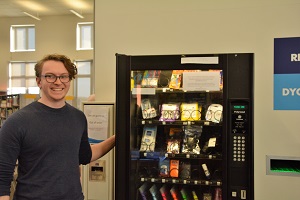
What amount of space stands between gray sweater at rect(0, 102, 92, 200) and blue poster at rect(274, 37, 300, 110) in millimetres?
1950

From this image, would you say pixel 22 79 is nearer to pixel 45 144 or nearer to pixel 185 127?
pixel 185 127

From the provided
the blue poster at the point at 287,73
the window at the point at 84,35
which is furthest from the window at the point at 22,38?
the blue poster at the point at 287,73

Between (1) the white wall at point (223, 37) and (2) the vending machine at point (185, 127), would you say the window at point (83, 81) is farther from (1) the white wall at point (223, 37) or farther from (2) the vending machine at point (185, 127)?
(2) the vending machine at point (185, 127)

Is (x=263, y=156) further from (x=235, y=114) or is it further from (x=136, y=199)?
(x=136, y=199)

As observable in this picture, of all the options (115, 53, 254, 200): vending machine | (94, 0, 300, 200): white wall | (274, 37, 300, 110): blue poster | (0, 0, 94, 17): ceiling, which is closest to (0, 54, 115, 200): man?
(115, 53, 254, 200): vending machine

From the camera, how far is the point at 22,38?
11680 mm

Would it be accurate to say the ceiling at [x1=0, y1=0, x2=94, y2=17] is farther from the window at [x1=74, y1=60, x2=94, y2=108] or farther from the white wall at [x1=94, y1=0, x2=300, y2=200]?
the white wall at [x1=94, y1=0, x2=300, y2=200]

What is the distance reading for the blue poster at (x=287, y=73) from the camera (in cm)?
279

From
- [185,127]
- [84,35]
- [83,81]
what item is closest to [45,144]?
[185,127]

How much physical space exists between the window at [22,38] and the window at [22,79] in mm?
618

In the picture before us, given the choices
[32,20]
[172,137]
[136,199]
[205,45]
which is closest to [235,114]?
[172,137]

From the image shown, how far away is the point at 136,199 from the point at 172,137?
65 cm

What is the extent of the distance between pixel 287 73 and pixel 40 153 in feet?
7.39

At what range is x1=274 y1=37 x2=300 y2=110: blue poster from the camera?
2.79m
